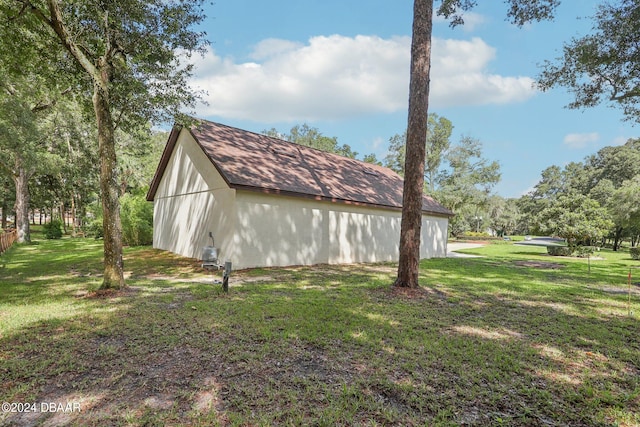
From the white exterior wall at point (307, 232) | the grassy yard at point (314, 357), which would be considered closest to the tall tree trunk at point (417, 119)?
the grassy yard at point (314, 357)

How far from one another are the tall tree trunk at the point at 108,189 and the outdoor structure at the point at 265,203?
2.67 meters

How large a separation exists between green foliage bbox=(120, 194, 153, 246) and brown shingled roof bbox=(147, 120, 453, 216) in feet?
7.10

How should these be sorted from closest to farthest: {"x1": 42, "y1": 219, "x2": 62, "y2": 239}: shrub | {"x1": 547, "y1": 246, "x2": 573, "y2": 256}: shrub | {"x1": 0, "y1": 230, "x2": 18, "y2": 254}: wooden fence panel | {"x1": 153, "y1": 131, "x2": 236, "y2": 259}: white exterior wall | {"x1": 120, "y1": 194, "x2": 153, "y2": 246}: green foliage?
{"x1": 153, "y1": 131, "x2": 236, "y2": 259}: white exterior wall < {"x1": 0, "y1": 230, "x2": 18, "y2": 254}: wooden fence panel < {"x1": 120, "y1": 194, "x2": 153, "y2": 246}: green foliage < {"x1": 547, "y1": 246, "x2": 573, "y2": 256}: shrub < {"x1": 42, "y1": 219, "x2": 62, "y2": 239}: shrub

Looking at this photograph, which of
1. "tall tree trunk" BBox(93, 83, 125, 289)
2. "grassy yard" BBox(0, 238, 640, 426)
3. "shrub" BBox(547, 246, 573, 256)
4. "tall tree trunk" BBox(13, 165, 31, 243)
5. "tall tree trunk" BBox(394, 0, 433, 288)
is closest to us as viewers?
"grassy yard" BBox(0, 238, 640, 426)

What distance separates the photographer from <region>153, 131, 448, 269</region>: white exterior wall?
33.1 ft

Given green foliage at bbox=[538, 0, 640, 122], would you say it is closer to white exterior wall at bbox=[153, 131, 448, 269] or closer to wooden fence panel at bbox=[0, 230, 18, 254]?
white exterior wall at bbox=[153, 131, 448, 269]

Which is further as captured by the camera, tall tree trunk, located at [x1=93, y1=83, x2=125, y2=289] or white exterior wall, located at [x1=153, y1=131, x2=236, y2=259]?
white exterior wall, located at [x1=153, y1=131, x2=236, y2=259]

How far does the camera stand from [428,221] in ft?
54.4

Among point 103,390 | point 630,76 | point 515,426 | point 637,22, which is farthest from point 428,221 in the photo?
point 103,390

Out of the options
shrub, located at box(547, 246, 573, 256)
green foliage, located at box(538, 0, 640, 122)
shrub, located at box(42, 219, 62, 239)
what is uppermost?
green foliage, located at box(538, 0, 640, 122)

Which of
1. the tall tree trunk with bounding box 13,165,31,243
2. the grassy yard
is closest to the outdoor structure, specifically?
the grassy yard

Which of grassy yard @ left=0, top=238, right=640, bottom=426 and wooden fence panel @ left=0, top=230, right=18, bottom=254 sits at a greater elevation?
wooden fence panel @ left=0, top=230, right=18, bottom=254

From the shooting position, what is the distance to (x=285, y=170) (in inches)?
473

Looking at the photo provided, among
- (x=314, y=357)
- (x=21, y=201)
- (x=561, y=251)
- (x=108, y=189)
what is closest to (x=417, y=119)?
(x=314, y=357)
